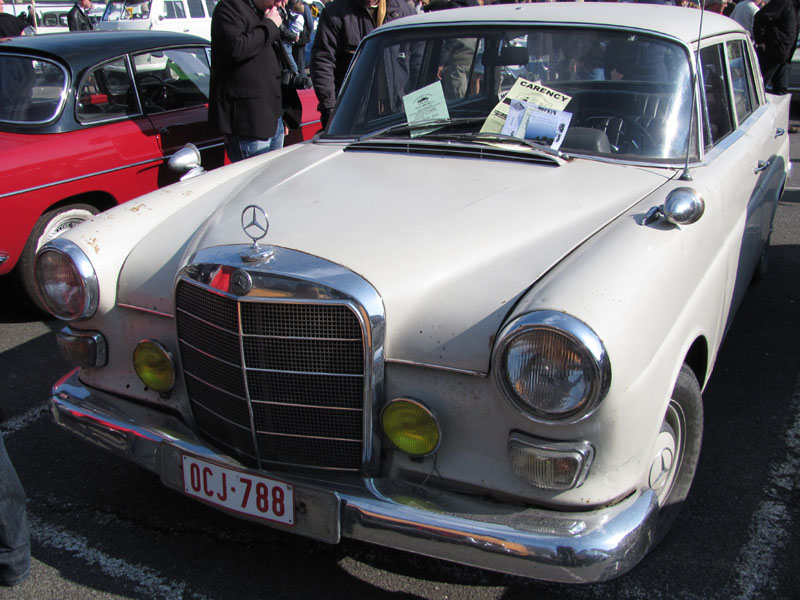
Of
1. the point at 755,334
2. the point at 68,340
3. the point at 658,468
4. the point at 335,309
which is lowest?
the point at 755,334

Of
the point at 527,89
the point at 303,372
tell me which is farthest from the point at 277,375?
the point at 527,89

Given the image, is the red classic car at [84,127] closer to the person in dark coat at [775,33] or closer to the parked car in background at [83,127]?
the parked car in background at [83,127]

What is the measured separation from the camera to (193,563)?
8.25 feet

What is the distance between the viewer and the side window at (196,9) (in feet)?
53.9

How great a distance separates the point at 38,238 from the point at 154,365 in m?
2.43

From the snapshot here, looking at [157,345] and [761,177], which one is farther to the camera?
[761,177]

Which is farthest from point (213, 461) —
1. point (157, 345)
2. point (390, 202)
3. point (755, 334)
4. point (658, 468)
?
point (755, 334)

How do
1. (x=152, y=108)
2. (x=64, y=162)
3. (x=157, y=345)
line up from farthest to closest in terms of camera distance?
1. (x=152, y=108)
2. (x=64, y=162)
3. (x=157, y=345)

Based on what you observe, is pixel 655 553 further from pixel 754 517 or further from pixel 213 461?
pixel 213 461

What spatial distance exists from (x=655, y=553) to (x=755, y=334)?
2093mm

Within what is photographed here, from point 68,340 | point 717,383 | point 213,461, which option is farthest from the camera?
point 717,383

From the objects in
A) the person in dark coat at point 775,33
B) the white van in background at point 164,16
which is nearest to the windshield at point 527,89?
the person in dark coat at point 775,33

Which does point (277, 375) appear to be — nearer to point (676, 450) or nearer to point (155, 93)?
point (676, 450)

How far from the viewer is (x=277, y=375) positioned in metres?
2.17
